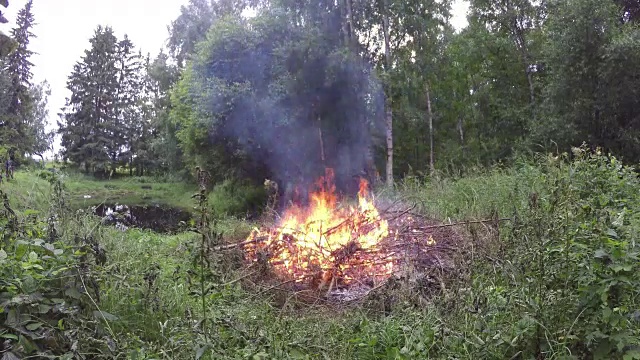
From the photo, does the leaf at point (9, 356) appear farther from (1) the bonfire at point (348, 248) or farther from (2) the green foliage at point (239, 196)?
(2) the green foliage at point (239, 196)

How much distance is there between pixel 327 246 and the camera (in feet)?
16.5

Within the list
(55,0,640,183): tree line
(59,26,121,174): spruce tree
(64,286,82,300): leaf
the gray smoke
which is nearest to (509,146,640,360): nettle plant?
(64,286,82,300): leaf

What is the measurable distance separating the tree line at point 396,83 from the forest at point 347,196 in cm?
7

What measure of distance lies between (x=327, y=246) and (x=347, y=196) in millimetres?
4574

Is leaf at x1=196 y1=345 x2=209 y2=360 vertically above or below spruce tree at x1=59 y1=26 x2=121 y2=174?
below

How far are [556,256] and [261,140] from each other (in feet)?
43.1

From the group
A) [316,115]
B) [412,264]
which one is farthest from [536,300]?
[316,115]

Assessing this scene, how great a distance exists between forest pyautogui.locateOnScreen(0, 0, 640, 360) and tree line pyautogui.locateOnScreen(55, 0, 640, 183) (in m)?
0.07

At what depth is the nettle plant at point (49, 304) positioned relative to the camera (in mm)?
2195

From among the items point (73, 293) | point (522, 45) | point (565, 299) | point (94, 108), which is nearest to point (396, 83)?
point (522, 45)

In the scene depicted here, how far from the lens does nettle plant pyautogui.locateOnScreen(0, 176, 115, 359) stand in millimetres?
2195

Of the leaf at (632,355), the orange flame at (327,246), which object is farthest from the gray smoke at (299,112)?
the leaf at (632,355)

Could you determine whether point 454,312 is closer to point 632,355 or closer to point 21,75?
point 632,355

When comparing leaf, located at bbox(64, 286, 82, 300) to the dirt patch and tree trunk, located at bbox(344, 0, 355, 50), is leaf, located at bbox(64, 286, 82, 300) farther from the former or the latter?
tree trunk, located at bbox(344, 0, 355, 50)
